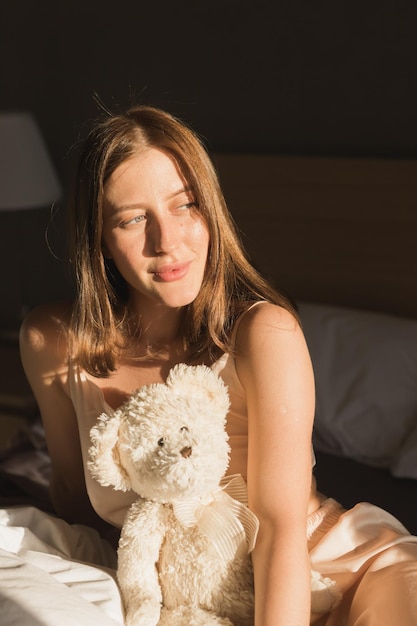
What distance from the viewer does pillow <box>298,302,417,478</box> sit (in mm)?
1838

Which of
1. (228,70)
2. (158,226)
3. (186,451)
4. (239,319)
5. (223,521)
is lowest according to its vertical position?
(223,521)

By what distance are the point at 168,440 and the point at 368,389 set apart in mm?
1045

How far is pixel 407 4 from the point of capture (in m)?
2.10

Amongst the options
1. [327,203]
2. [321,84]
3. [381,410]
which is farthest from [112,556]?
[321,84]

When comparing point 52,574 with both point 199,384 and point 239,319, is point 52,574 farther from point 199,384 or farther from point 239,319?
point 239,319

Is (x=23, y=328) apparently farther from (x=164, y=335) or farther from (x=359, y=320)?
(x=359, y=320)

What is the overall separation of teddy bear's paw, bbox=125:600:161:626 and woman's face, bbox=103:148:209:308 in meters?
0.40

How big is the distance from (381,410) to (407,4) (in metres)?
1.09

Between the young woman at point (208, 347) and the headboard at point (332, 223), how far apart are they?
1078 mm

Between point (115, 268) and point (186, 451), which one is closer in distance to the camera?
point (186, 451)

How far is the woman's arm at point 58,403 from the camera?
133 centimetres

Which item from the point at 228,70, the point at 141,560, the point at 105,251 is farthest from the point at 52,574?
the point at 228,70

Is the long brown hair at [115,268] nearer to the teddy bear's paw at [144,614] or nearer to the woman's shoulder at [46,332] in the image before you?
the woman's shoulder at [46,332]

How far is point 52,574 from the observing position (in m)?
1.02
